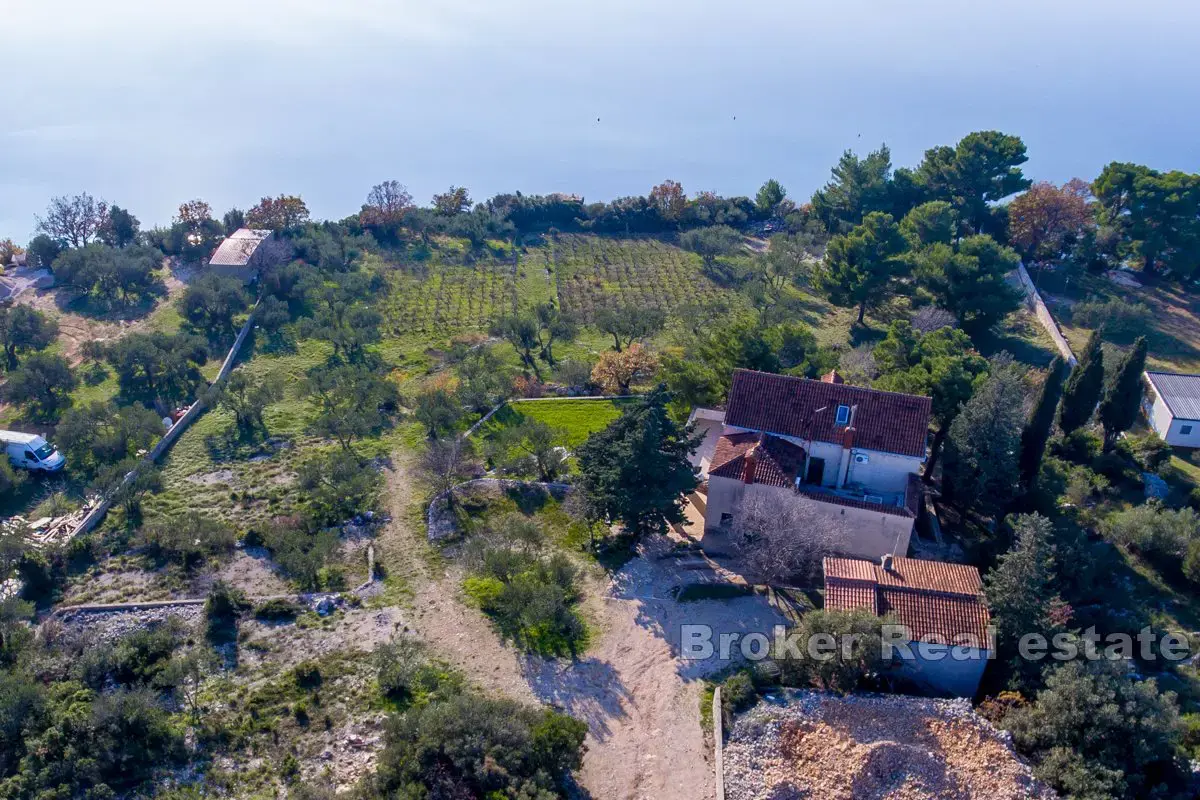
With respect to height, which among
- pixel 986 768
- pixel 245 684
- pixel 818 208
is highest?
pixel 818 208

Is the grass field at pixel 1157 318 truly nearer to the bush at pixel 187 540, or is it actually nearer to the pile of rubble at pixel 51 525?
the bush at pixel 187 540

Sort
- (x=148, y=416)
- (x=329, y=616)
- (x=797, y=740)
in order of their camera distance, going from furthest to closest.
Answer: (x=148, y=416) → (x=329, y=616) → (x=797, y=740)

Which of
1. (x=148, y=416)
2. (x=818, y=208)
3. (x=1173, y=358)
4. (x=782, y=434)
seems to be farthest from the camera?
(x=818, y=208)

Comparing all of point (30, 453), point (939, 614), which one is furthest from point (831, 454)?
point (30, 453)

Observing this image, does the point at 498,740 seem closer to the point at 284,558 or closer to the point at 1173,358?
the point at 284,558

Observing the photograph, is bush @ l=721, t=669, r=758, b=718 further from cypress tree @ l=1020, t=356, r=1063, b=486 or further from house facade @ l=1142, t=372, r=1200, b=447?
house facade @ l=1142, t=372, r=1200, b=447

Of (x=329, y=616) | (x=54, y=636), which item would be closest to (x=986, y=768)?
(x=329, y=616)

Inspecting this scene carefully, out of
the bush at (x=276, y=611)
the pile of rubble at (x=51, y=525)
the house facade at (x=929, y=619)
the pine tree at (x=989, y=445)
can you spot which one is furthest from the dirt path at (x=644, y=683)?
the pile of rubble at (x=51, y=525)

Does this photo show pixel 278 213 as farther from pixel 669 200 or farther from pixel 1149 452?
pixel 1149 452
